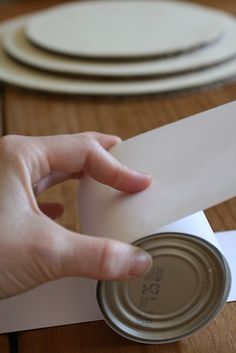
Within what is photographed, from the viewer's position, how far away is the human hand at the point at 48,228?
501 mm

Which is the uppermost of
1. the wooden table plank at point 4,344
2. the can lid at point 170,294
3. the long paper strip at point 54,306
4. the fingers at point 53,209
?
the can lid at point 170,294

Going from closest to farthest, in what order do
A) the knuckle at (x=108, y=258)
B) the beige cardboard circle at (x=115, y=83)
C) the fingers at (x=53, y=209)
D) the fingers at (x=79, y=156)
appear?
the knuckle at (x=108, y=258) < the fingers at (x=79, y=156) < the fingers at (x=53, y=209) < the beige cardboard circle at (x=115, y=83)

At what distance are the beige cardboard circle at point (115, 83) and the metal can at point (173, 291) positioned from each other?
1.76ft

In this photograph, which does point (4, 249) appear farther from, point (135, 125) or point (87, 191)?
point (135, 125)

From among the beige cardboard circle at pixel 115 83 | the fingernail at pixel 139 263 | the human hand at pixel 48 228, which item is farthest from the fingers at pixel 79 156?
the beige cardboard circle at pixel 115 83

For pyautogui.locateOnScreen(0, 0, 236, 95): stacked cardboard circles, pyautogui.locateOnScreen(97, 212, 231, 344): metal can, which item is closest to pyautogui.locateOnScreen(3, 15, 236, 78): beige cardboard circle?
pyautogui.locateOnScreen(0, 0, 236, 95): stacked cardboard circles

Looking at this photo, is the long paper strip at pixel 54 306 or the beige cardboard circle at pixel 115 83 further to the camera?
the beige cardboard circle at pixel 115 83

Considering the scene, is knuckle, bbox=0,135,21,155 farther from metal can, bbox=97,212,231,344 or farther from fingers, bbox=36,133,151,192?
metal can, bbox=97,212,231,344

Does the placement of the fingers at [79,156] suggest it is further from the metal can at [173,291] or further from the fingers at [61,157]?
the metal can at [173,291]

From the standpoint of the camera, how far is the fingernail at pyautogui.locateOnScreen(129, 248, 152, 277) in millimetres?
502

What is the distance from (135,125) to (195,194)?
446mm

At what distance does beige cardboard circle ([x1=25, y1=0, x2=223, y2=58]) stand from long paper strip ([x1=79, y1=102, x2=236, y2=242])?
0.49 m

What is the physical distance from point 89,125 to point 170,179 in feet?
1.41

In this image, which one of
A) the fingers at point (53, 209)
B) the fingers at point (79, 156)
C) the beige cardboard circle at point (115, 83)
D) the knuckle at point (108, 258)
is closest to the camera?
the knuckle at point (108, 258)
